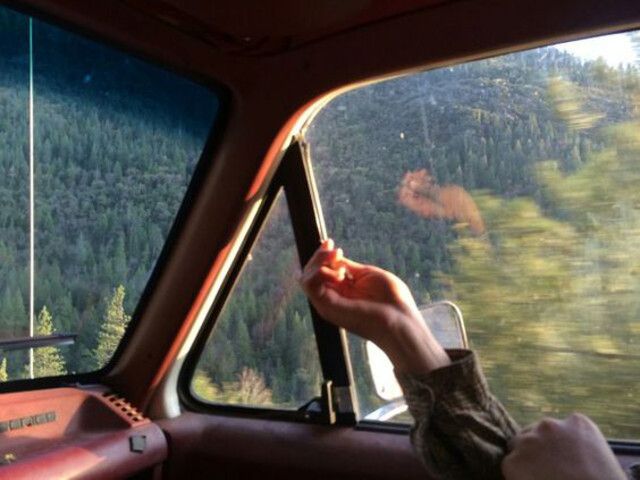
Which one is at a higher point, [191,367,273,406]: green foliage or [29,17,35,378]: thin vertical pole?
[29,17,35,378]: thin vertical pole

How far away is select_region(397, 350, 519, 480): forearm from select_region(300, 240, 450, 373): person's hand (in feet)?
0.12

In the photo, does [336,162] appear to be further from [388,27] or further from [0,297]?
[0,297]

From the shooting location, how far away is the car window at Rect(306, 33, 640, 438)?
83.7 inches

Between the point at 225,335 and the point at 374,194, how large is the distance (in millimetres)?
763

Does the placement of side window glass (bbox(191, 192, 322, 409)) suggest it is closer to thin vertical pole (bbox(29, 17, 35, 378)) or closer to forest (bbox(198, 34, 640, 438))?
forest (bbox(198, 34, 640, 438))

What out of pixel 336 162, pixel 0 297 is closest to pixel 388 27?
pixel 336 162

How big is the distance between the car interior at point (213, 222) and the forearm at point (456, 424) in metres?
0.76

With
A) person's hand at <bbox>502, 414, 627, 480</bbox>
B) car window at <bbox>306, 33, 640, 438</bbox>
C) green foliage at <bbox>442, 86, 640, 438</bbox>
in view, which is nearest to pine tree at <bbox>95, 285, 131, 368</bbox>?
car window at <bbox>306, 33, 640, 438</bbox>

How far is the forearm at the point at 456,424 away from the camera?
1490 mm

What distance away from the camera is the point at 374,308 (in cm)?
166

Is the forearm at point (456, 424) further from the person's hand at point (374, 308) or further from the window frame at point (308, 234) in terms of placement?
the window frame at point (308, 234)

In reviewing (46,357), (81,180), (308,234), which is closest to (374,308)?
(308,234)

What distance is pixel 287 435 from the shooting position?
266 centimetres

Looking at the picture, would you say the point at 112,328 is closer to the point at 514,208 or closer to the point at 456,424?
the point at 514,208
